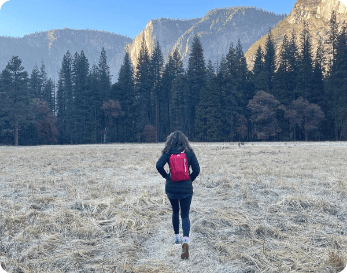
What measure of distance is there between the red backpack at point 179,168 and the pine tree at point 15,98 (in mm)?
49093

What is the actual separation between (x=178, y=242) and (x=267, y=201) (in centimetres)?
383

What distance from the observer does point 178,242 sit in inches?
188

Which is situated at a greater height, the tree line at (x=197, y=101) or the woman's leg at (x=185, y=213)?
the tree line at (x=197, y=101)

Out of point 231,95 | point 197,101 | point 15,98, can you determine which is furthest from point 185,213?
point 15,98

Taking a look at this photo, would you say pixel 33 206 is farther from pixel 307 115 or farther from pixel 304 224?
pixel 307 115

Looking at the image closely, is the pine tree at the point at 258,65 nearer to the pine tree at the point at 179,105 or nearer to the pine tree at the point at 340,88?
the pine tree at the point at 340,88

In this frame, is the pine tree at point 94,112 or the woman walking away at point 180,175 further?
the pine tree at point 94,112

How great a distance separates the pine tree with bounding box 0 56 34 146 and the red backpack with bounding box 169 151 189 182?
49093mm

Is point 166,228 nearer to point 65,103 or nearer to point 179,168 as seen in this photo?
point 179,168

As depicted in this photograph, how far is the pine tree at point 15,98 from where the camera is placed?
4591 cm

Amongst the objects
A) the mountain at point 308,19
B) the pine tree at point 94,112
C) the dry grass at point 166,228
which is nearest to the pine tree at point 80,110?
the pine tree at point 94,112

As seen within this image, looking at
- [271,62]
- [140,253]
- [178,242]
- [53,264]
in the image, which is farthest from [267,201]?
[271,62]

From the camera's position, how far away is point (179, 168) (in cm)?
440

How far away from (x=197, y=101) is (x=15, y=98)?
1322 inches
